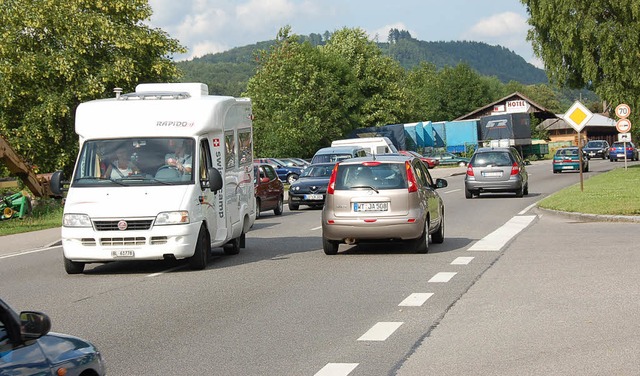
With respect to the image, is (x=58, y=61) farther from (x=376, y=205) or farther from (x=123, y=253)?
(x=123, y=253)

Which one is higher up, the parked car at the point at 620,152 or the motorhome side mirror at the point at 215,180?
the motorhome side mirror at the point at 215,180

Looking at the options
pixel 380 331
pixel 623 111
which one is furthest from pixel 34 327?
pixel 623 111

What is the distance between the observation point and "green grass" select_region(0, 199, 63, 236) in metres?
29.0

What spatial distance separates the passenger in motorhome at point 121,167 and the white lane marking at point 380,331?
6.76 meters

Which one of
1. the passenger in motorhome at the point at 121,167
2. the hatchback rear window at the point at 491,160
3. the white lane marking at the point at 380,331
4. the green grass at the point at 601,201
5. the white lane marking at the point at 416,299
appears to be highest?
the passenger in motorhome at the point at 121,167

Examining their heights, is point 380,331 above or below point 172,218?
below

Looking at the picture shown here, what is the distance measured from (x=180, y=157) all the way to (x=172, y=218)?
4.16 ft

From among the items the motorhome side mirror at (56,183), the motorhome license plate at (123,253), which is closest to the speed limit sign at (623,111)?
the motorhome side mirror at (56,183)

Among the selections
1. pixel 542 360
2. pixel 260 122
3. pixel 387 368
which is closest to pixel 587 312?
pixel 542 360

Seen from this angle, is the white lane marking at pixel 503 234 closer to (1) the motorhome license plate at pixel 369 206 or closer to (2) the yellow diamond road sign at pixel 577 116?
(1) the motorhome license plate at pixel 369 206

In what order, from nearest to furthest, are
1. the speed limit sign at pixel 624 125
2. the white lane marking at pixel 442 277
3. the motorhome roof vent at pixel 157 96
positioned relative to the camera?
the white lane marking at pixel 442 277 → the motorhome roof vent at pixel 157 96 → the speed limit sign at pixel 624 125

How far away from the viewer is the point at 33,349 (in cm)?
448

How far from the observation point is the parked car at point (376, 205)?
1662cm

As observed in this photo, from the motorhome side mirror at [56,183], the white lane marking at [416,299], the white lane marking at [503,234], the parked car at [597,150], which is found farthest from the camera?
A: the parked car at [597,150]
